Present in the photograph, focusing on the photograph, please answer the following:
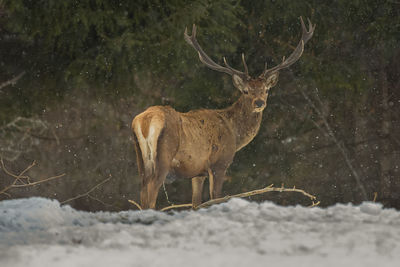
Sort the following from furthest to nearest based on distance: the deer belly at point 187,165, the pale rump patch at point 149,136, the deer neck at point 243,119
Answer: the deer neck at point 243,119 < the deer belly at point 187,165 < the pale rump patch at point 149,136

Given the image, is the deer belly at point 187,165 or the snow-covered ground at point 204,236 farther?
the deer belly at point 187,165

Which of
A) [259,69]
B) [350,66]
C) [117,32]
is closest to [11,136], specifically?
[117,32]

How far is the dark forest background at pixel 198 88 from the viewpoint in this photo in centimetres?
803

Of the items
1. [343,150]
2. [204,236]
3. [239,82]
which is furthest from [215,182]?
[343,150]

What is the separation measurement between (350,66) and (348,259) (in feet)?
20.6

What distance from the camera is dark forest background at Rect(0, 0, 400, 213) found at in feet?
26.3

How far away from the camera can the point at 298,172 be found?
9.60 meters

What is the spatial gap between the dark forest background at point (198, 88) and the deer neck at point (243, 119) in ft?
4.60

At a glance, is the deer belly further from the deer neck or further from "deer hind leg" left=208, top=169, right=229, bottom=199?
the deer neck

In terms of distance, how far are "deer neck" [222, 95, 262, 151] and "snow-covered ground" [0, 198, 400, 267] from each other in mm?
2057

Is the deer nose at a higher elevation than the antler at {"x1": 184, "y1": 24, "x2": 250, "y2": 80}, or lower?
lower

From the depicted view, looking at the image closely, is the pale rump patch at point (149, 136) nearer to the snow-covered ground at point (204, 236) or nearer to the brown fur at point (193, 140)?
the brown fur at point (193, 140)

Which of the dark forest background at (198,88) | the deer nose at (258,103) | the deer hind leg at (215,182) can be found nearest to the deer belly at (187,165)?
the deer hind leg at (215,182)

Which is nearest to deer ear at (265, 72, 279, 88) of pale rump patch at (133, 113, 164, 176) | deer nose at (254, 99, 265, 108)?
deer nose at (254, 99, 265, 108)
